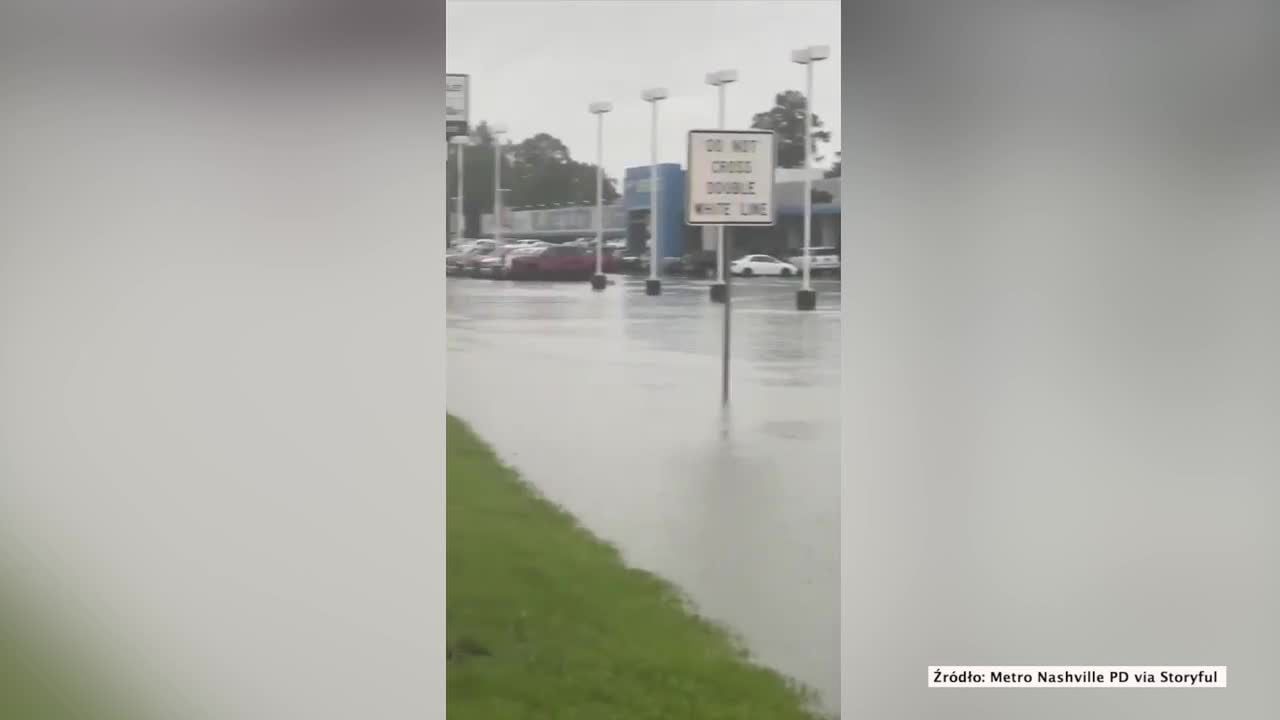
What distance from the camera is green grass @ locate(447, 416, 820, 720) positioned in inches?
157

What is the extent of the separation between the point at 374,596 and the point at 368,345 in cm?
78

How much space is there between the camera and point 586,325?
4.20 metres

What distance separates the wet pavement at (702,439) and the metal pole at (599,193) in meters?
0.11

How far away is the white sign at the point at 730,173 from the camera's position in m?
4.12

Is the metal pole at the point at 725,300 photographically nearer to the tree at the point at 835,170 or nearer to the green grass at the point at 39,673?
the tree at the point at 835,170

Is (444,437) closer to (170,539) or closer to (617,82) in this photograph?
(170,539)

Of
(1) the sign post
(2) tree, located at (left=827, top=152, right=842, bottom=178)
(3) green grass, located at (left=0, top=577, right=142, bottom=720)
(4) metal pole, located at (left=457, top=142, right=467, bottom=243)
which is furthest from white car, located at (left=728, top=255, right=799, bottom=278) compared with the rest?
(3) green grass, located at (left=0, top=577, right=142, bottom=720)

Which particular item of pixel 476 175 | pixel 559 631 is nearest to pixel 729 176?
pixel 476 175

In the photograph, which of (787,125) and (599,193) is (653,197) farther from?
(787,125)

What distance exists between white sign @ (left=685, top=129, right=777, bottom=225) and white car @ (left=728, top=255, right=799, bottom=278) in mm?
129

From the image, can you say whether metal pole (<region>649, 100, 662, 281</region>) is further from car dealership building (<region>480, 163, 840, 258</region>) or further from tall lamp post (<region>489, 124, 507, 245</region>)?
tall lamp post (<region>489, 124, 507, 245</region>)

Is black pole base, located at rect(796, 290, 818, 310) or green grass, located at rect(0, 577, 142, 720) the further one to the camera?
black pole base, located at rect(796, 290, 818, 310)

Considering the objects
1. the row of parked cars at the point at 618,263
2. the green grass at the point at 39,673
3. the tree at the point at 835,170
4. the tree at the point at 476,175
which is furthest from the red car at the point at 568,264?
the green grass at the point at 39,673

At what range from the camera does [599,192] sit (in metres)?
4.11
